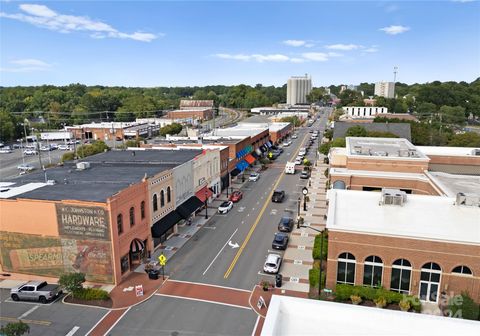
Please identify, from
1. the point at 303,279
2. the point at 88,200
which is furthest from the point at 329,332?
the point at 88,200

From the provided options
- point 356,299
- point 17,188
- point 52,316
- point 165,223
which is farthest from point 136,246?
point 356,299

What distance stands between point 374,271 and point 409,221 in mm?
4674

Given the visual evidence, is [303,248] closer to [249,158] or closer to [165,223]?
[165,223]

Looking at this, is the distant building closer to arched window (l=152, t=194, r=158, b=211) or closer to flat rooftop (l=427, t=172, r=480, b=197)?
flat rooftop (l=427, t=172, r=480, b=197)

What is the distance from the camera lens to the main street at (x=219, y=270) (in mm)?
22844

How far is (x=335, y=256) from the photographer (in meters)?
25.6

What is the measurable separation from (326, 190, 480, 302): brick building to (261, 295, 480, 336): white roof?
418 inches

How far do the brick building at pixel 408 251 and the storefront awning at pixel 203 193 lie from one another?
20.0m

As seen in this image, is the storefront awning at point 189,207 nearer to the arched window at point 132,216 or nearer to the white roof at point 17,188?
the arched window at point 132,216

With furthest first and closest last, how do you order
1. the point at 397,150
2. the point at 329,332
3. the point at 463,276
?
1. the point at 397,150
2. the point at 463,276
3. the point at 329,332

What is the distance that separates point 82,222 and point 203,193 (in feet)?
64.9

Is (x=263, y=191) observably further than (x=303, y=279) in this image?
Yes

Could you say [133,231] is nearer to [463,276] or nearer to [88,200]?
[88,200]

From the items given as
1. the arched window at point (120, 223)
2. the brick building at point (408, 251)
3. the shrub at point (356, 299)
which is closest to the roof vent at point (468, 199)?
the brick building at point (408, 251)
